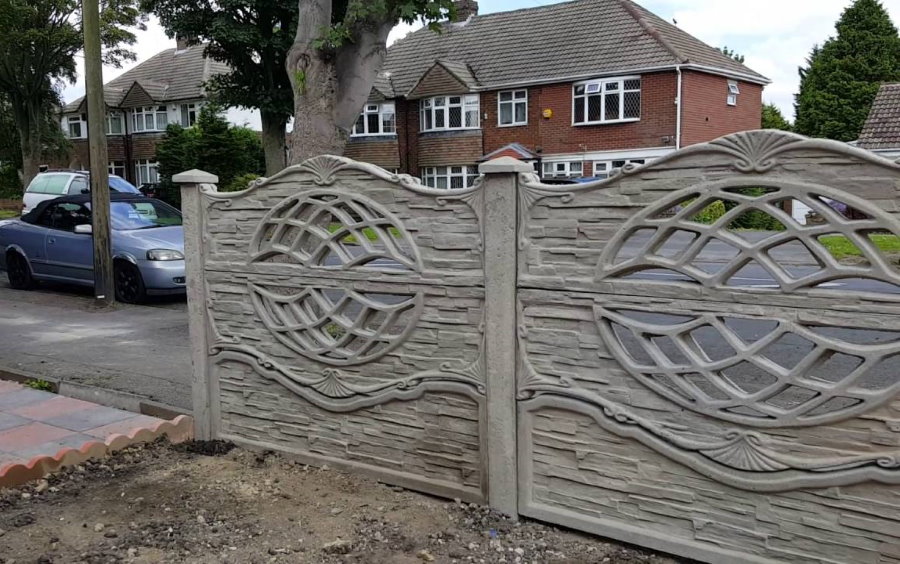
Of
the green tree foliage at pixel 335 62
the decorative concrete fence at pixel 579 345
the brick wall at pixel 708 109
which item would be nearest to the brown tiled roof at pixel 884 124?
the brick wall at pixel 708 109

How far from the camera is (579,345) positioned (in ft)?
12.4

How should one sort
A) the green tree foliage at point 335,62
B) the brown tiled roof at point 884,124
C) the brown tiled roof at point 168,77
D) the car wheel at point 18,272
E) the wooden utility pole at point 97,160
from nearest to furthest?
the green tree foliage at point 335,62 → the wooden utility pole at point 97,160 → the car wheel at point 18,272 → the brown tiled roof at point 884,124 → the brown tiled roof at point 168,77

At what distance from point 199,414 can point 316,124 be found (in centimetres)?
383

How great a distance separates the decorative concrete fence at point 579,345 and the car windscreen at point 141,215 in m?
8.07

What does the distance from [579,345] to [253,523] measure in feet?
6.25

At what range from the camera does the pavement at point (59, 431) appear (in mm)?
4832

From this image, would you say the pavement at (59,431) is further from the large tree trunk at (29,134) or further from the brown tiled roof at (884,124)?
the large tree trunk at (29,134)

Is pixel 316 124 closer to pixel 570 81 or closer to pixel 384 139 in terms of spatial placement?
pixel 570 81

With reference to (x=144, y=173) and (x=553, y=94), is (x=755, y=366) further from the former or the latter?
(x=144, y=173)

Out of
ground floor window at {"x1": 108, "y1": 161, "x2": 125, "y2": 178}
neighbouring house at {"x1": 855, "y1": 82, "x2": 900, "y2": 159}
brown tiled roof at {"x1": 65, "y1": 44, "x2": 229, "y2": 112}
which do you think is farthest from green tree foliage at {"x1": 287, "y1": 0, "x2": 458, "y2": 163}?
ground floor window at {"x1": 108, "y1": 161, "x2": 125, "y2": 178}

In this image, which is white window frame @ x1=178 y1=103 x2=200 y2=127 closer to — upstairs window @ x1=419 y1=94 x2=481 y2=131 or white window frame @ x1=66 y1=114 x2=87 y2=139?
white window frame @ x1=66 y1=114 x2=87 y2=139

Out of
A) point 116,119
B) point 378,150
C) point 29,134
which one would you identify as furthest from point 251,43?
point 116,119

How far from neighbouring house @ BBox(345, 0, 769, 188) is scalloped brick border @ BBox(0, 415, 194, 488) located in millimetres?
25603

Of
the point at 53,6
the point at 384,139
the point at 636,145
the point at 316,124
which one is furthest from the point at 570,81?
the point at 316,124
